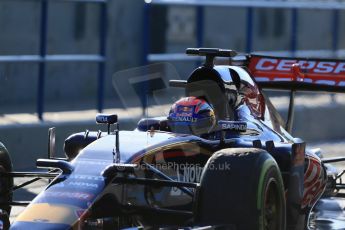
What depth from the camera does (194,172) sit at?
7754 millimetres

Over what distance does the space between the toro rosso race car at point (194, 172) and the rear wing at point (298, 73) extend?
69 centimetres

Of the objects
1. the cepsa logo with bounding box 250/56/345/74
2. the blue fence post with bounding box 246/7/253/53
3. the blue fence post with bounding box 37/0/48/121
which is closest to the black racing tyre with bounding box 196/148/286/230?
the cepsa logo with bounding box 250/56/345/74

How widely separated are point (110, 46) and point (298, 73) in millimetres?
7991

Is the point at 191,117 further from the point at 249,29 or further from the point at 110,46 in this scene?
the point at 110,46

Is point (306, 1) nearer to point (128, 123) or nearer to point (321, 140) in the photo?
point (321, 140)

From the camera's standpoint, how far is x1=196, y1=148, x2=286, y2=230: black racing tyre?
692 centimetres

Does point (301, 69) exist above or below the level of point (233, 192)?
above

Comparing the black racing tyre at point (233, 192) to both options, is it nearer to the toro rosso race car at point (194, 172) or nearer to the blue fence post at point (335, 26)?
the toro rosso race car at point (194, 172)

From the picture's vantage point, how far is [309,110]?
53.5 feet

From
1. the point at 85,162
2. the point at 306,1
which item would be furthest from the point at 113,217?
the point at 306,1

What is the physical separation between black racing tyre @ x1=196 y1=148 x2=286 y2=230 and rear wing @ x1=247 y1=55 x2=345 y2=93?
2898 mm

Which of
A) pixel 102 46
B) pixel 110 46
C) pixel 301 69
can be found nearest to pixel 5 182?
pixel 301 69

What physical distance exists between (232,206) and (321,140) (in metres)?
9.70

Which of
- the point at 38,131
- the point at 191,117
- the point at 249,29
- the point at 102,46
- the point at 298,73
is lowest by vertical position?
the point at 38,131
